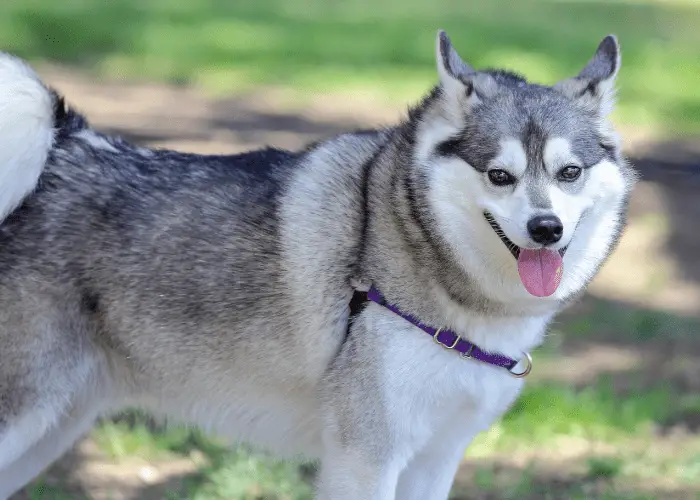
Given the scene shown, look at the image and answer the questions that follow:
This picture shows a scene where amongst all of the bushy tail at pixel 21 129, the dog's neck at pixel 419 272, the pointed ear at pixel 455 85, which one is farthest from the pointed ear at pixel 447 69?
the bushy tail at pixel 21 129

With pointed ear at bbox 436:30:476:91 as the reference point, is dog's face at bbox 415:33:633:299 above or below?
below

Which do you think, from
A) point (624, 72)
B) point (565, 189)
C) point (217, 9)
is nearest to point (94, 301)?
point (565, 189)

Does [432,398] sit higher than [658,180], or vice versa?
[432,398]

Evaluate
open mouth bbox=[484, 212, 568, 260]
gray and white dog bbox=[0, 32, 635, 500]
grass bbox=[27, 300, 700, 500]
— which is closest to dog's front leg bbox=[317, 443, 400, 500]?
gray and white dog bbox=[0, 32, 635, 500]

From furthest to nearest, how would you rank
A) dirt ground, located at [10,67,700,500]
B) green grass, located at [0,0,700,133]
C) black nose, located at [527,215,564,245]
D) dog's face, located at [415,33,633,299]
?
green grass, located at [0,0,700,133]
dirt ground, located at [10,67,700,500]
dog's face, located at [415,33,633,299]
black nose, located at [527,215,564,245]

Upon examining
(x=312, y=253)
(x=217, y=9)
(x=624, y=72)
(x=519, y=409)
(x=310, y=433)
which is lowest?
(x=217, y=9)

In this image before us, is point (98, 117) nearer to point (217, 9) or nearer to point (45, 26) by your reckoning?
point (45, 26)

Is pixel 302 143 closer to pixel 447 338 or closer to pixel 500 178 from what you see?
pixel 447 338

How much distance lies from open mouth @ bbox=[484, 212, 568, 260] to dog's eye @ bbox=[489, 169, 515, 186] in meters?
0.11

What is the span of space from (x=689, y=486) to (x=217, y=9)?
14.2 meters

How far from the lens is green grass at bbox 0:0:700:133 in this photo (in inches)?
508

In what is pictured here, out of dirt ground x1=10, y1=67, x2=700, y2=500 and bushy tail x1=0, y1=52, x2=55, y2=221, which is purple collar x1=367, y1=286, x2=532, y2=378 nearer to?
bushy tail x1=0, y1=52, x2=55, y2=221

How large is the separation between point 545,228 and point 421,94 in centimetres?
916

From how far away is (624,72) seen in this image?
14.8m
